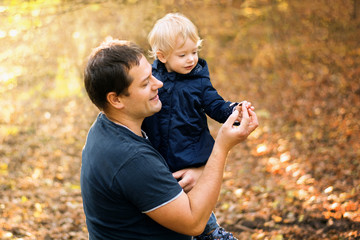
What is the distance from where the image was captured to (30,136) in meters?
8.94

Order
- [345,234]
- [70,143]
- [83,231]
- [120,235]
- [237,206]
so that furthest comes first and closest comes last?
[70,143] < [237,206] < [83,231] < [345,234] < [120,235]

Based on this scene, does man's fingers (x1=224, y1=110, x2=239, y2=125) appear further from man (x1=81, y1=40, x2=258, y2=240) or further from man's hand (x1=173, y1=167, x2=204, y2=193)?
man's hand (x1=173, y1=167, x2=204, y2=193)

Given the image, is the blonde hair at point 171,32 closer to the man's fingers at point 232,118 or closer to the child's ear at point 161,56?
the child's ear at point 161,56

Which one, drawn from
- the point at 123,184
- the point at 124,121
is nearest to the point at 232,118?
the point at 124,121

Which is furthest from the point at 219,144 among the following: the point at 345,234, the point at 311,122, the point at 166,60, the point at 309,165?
the point at 311,122

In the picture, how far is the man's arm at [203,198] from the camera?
213 cm

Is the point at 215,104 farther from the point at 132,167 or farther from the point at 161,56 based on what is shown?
the point at 132,167

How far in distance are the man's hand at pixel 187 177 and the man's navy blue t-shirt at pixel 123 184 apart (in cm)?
30

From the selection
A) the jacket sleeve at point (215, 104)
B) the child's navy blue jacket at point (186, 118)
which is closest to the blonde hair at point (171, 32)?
the child's navy blue jacket at point (186, 118)

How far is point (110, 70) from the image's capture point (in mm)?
2256

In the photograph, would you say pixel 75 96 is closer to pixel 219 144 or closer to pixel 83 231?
pixel 83 231

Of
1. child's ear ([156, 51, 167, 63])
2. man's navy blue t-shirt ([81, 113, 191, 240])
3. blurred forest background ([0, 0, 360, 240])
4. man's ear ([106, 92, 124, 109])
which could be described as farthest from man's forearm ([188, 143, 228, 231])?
blurred forest background ([0, 0, 360, 240])

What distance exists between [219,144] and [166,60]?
74 cm

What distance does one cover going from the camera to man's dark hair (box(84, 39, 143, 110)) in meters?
2.26
